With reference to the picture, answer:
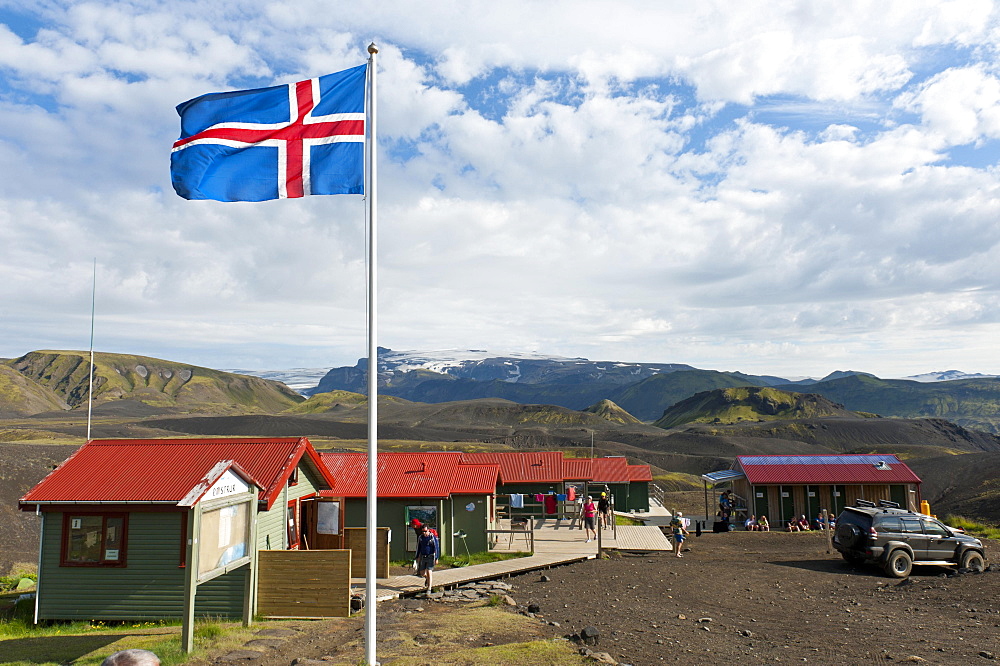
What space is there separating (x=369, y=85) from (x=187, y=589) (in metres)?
9.04

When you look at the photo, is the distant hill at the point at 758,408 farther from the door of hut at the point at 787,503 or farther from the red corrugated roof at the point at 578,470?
the red corrugated roof at the point at 578,470

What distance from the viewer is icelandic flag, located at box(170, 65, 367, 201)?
10898 mm

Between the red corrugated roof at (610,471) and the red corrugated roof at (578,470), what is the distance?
2.41 feet

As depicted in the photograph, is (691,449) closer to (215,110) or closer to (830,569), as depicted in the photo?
(830,569)

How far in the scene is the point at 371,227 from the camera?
35.7ft

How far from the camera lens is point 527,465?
39.0m

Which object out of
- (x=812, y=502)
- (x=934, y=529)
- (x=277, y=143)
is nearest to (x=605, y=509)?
(x=812, y=502)

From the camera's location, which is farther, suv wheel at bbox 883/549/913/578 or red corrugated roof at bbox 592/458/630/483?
red corrugated roof at bbox 592/458/630/483

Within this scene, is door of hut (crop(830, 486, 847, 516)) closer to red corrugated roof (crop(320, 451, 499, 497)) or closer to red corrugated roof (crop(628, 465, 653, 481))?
red corrugated roof (crop(628, 465, 653, 481))

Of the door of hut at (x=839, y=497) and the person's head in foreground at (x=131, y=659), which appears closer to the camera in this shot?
the person's head in foreground at (x=131, y=659)

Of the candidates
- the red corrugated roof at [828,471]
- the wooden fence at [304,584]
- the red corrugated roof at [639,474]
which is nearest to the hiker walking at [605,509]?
the red corrugated roof at [639,474]

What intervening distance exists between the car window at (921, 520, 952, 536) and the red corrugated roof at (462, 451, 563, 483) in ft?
60.1

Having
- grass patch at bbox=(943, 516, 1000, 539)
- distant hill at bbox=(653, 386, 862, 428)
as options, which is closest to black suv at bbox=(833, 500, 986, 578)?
grass patch at bbox=(943, 516, 1000, 539)

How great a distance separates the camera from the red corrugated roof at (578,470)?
123 ft
